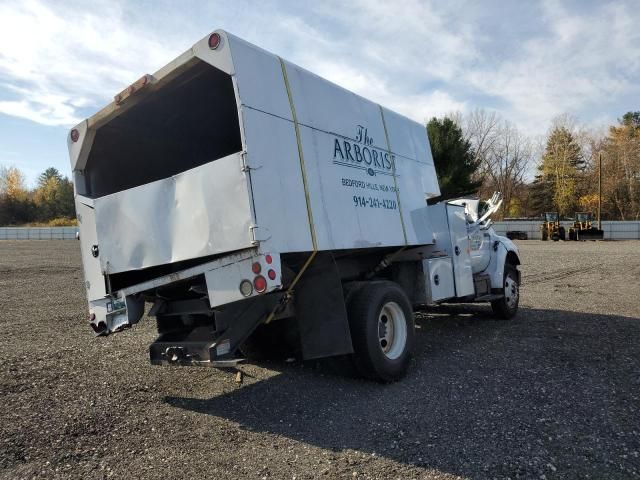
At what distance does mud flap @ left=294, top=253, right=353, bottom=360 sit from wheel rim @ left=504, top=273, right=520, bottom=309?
4859mm

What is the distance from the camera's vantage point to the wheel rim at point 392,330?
227 inches

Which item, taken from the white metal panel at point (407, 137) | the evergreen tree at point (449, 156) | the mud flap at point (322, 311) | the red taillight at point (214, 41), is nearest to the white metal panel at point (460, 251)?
the white metal panel at point (407, 137)

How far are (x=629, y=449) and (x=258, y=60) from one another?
4.32 meters

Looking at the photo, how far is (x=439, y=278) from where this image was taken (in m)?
7.04

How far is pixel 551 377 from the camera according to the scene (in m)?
5.54

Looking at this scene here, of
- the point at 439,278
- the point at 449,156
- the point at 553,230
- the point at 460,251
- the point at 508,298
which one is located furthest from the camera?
the point at 553,230

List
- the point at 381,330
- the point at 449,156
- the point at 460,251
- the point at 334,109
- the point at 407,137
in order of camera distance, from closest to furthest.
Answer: the point at 334,109 < the point at 381,330 < the point at 407,137 < the point at 460,251 < the point at 449,156

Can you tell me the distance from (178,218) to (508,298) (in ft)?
21.4

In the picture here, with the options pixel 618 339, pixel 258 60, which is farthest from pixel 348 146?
pixel 618 339

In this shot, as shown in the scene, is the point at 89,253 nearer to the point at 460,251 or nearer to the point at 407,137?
the point at 407,137

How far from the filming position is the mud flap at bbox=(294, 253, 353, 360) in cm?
515

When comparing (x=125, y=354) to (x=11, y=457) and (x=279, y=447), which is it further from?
(x=279, y=447)

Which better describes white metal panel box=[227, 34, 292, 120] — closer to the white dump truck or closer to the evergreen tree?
the white dump truck

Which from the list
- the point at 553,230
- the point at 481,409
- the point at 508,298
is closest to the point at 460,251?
the point at 508,298
